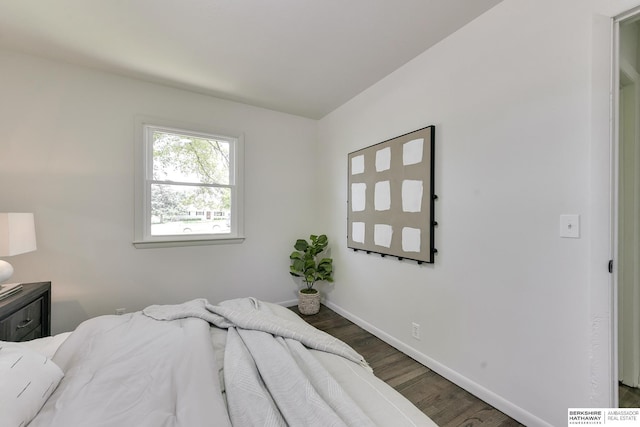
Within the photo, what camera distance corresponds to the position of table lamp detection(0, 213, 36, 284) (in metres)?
1.65

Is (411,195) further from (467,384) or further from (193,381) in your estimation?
(193,381)

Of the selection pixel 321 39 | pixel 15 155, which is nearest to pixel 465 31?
pixel 321 39

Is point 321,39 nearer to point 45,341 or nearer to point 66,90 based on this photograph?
point 66,90

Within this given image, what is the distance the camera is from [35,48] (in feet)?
6.99

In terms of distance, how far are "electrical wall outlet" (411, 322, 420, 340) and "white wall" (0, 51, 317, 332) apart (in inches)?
74.6

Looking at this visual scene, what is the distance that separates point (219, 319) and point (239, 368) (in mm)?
535

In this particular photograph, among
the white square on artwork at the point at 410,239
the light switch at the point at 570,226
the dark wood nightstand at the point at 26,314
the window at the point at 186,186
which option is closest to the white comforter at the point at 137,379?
the dark wood nightstand at the point at 26,314

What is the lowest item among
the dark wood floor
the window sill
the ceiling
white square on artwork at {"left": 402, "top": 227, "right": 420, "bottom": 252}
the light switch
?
the dark wood floor

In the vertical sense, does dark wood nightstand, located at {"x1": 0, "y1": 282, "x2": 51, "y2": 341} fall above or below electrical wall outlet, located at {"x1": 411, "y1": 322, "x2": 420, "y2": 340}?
above

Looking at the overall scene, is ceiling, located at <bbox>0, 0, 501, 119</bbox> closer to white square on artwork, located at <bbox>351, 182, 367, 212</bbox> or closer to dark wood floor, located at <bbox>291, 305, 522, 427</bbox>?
white square on artwork, located at <bbox>351, 182, 367, 212</bbox>

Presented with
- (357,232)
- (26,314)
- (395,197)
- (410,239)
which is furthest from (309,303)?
(26,314)

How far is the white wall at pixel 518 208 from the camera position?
4.32 ft

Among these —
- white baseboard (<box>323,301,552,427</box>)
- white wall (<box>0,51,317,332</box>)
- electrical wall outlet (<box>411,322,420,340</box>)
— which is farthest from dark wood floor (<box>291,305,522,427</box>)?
white wall (<box>0,51,317,332</box>)

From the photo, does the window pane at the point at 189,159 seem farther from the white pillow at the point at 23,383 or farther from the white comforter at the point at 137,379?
the white pillow at the point at 23,383
